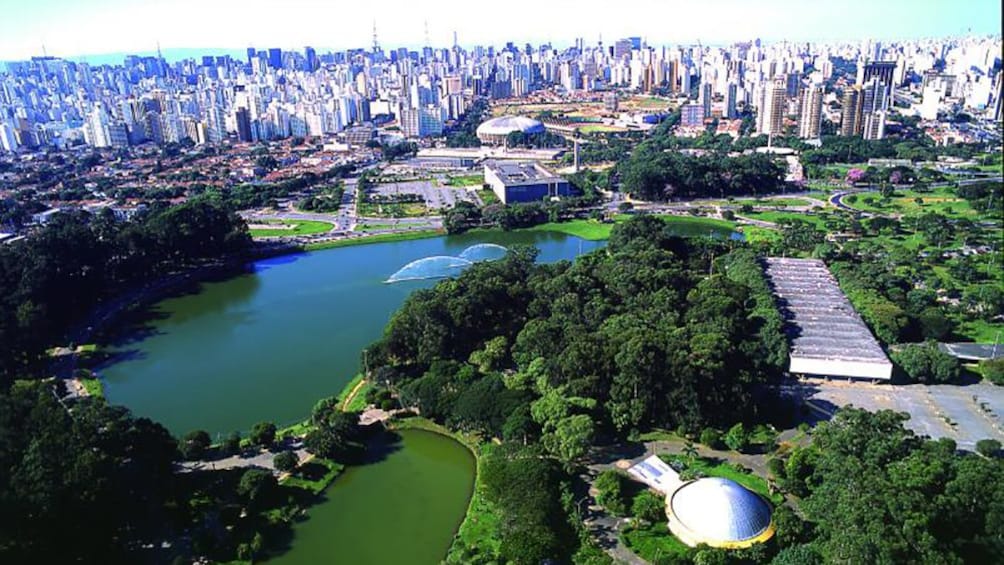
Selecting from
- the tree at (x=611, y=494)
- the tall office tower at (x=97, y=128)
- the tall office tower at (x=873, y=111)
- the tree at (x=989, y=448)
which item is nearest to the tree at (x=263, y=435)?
the tree at (x=611, y=494)

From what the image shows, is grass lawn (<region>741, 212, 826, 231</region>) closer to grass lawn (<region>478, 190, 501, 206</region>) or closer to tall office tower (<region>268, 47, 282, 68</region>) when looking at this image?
grass lawn (<region>478, 190, 501, 206</region>)

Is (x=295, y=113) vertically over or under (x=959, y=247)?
over

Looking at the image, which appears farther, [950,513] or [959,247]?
[959,247]

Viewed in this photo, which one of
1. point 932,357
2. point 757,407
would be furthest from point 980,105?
point 757,407

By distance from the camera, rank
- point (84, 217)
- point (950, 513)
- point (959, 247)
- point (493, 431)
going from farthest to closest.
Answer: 1. point (84, 217)
2. point (959, 247)
3. point (493, 431)
4. point (950, 513)

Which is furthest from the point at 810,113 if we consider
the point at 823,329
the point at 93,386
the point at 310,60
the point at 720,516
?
the point at 310,60

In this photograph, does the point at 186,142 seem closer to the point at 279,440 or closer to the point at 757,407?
the point at 279,440

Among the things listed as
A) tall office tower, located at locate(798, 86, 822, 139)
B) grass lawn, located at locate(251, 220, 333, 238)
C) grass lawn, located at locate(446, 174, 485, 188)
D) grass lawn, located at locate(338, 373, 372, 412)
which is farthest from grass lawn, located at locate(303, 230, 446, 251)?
tall office tower, located at locate(798, 86, 822, 139)
